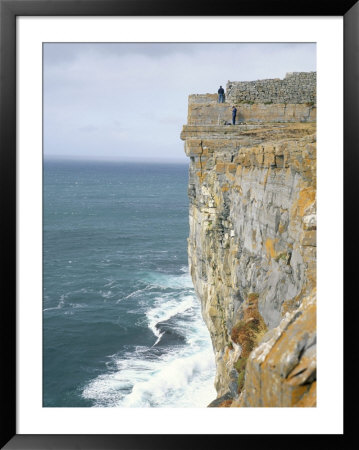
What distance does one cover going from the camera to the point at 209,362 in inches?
869

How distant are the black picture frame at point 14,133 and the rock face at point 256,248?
1.13 metres

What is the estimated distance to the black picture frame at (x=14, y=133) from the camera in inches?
299

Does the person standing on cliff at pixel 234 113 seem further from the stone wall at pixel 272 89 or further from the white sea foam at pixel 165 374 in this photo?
the white sea foam at pixel 165 374

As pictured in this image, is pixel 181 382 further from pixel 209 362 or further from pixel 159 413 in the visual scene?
pixel 159 413

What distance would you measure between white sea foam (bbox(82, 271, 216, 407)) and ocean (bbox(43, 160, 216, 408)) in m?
0.05

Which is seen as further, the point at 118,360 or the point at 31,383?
the point at 118,360

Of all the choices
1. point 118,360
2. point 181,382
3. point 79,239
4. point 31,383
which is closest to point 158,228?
point 79,239

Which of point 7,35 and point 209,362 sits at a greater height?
point 7,35

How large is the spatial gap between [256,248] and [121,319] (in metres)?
18.9

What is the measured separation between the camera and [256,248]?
1420 centimetres

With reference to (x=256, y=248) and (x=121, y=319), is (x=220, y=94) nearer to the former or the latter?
(x=256, y=248)

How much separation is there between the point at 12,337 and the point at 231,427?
372 centimetres

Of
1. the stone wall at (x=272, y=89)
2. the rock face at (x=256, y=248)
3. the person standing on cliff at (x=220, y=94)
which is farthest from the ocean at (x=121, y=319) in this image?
the stone wall at (x=272, y=89)

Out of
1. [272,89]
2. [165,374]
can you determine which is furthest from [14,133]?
[272,89]
